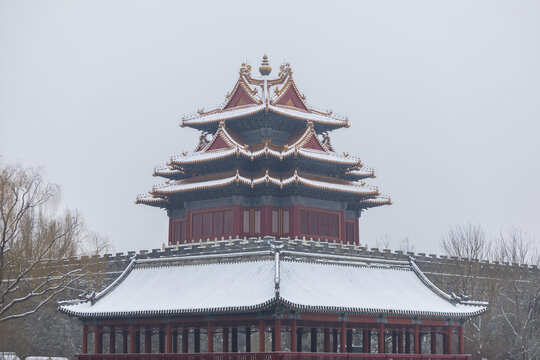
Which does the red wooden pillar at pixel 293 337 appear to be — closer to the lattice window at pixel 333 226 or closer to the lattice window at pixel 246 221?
the lattice window at pixel 246 221

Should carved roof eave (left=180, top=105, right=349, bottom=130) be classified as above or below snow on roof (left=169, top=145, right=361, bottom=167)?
above

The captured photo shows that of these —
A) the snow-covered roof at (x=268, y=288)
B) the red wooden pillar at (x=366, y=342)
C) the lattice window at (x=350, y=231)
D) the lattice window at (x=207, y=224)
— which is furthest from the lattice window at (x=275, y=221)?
the red wooden pillar at (x=366, y=342)

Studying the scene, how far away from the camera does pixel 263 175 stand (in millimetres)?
57562

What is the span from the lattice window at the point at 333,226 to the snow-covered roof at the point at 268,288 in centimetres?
948

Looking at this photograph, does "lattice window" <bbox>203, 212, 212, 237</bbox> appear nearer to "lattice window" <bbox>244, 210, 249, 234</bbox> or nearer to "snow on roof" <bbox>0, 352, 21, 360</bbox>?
"lattice window" <bbox>244, 210, 249, 234</bbox>

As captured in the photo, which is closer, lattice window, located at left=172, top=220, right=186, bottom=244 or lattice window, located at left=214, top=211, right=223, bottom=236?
lattice window, located at left=214, top=211, right=223, bottom=236

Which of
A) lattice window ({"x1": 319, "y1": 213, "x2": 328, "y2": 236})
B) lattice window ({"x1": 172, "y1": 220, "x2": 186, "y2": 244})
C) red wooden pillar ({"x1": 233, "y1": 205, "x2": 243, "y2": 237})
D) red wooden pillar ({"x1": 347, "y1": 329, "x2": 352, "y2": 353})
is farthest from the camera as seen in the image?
lattice window ({"x1": 172, "y1": 220, "x2": 186, "y2": 244})

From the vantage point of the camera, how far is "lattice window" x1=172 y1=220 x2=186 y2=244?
6131cm

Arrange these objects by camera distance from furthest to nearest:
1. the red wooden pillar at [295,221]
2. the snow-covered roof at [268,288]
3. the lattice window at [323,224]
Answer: the lattice window at [323,224]
the red wooden pillar at [295,221]
the snow-covered roof at [268,288]

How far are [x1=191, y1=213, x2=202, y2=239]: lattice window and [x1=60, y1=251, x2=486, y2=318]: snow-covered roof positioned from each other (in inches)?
347

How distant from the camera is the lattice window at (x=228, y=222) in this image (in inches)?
2219

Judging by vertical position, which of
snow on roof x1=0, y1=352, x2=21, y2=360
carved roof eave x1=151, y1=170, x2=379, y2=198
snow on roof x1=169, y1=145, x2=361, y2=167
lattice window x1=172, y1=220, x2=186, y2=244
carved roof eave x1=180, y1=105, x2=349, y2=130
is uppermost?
carved roof eave x1=180, y1=105, x2=349, y2=130

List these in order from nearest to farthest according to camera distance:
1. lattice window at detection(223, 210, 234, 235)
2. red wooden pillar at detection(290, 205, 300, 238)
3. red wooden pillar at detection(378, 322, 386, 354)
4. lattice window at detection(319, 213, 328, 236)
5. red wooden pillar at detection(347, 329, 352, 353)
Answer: red wooden pillar at detection(378, 322, 386, 354) < red wooden pillar at detection(347, 329, 352, 353) < red wooden pillar at detection(290, 205, 300, 238) < lattice window at detection(223, 210, 234, 235) < lattice window at detection(319, 213, 328, 236)

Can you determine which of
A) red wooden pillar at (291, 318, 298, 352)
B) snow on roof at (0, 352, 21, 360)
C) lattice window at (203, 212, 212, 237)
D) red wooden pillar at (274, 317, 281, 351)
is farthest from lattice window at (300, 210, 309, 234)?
snow on roof at (0, 352, 21, 360)
